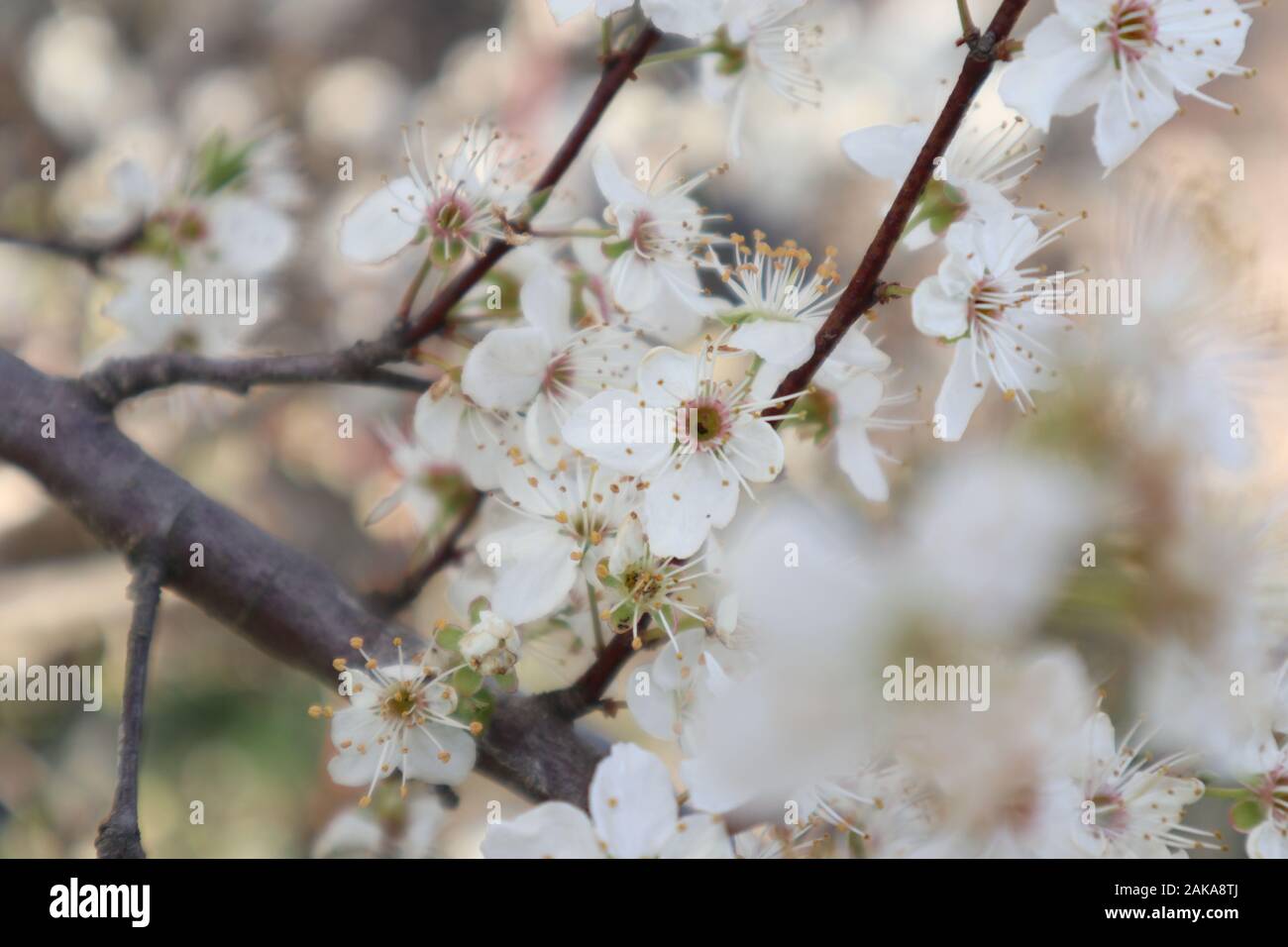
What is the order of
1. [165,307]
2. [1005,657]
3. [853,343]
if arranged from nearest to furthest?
[1005,657]
[853,343]
[165,307]

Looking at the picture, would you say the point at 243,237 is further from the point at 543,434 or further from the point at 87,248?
the point at 543,434

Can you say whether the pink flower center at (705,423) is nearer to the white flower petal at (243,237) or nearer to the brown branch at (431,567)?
the brown branch at (431,567)

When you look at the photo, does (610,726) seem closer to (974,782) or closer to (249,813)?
(249,813)

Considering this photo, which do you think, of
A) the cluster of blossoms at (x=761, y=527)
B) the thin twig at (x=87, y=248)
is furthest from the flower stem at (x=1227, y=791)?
the thin twig at (x=87, y=248)

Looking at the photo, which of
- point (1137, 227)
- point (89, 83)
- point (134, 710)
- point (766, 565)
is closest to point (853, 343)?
point (766, 565)

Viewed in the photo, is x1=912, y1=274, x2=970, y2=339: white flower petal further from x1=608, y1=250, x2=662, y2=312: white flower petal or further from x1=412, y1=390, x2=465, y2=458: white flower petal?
x1=412, y1=390, x2=465, y2=458: white flower petal

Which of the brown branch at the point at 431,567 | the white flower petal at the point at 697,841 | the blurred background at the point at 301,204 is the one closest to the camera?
the white flower petal at the point at 697,841
